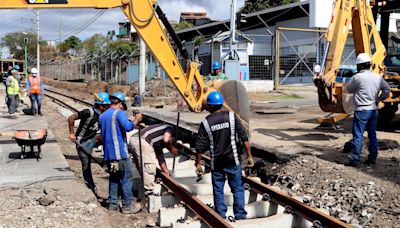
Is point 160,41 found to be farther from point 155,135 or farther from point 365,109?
point 365,109

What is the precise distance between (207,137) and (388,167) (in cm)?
424

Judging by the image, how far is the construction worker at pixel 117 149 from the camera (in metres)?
7.30

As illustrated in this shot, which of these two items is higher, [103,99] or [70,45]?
[70,45]

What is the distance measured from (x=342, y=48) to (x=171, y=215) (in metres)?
7.23

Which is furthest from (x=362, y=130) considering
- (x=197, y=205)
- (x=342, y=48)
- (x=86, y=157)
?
(x=86, y=157)

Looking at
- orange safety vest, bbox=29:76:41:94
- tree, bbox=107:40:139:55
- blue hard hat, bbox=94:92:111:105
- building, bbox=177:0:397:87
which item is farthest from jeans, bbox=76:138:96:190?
tree, bbox=107:40:139:55

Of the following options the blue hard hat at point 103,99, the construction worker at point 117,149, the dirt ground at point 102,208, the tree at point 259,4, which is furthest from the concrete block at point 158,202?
the tree at point 259,4

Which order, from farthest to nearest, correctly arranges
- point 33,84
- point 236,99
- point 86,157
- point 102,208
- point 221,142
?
1. point 33,84
2. point 236,99
3. point 86,157
4. point 102,208
5. point 221,142

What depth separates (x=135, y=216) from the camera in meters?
7.43

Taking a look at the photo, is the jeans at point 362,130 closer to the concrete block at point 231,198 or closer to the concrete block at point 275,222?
the concrete block at point 231,198

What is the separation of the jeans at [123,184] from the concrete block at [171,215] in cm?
97

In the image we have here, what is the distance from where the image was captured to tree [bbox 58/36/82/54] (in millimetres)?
100363

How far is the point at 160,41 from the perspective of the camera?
429 inches

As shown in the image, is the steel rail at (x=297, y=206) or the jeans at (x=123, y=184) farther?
the jeans at (x=123, y=184)
